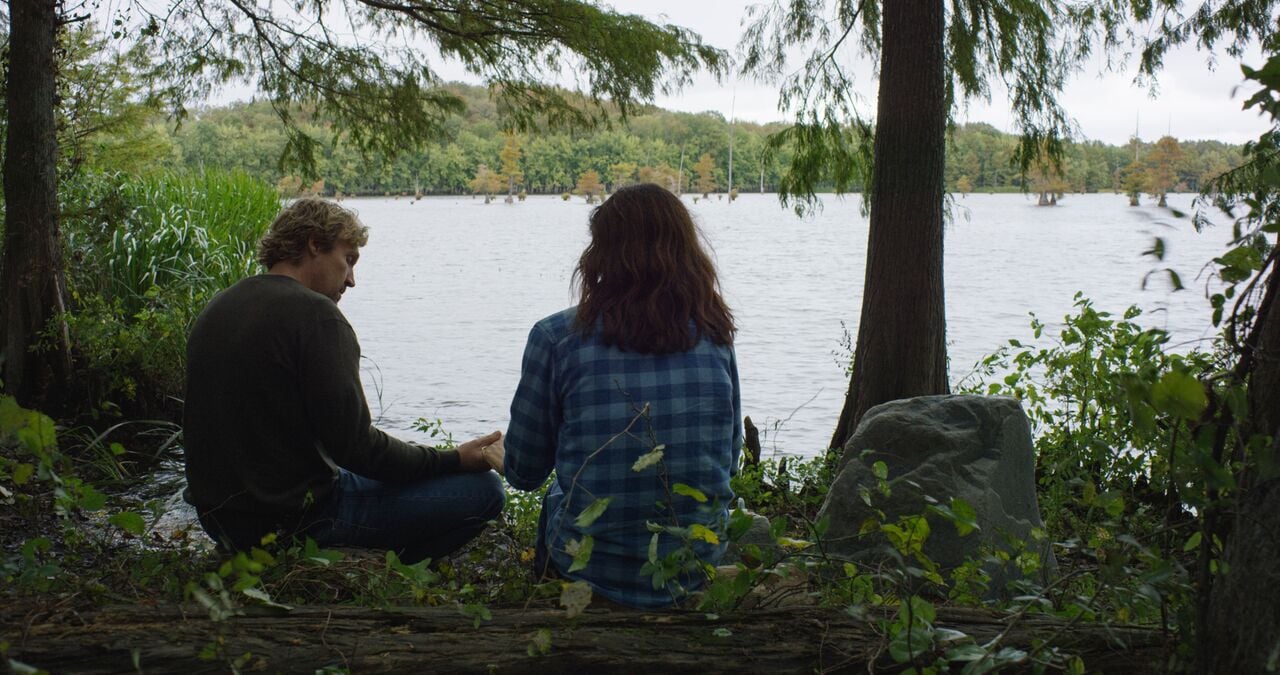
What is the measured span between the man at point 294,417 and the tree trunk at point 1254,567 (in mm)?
1955

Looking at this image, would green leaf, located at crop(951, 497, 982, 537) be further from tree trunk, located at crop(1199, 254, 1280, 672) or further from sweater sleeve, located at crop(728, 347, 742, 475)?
sweater sleeve, located at crop(728, 347, 742, 475)

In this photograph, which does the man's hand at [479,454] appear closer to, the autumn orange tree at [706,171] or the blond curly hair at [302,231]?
the blond curly hair at [302,231]

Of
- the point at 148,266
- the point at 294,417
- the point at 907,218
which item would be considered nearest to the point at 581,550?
the point at 294,417

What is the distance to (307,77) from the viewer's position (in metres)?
6.77

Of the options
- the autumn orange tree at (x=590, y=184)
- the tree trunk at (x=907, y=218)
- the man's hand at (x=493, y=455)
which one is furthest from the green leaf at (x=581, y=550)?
the autumn orange tree at (x=590, y=184)

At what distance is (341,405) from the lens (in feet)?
9.01

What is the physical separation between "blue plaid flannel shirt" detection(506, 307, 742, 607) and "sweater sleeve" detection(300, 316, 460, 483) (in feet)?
1.97

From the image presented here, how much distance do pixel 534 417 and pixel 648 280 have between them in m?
0.39

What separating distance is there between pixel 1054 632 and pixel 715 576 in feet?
1.88

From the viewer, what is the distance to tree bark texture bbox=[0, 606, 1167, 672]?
5.52ft

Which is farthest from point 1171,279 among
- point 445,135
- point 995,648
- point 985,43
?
point 445,135

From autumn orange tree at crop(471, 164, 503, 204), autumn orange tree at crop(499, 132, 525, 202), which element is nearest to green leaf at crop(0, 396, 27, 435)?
autumn orange tree at crop(499, 132, 525, 202)

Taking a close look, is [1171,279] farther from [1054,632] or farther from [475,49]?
[475,49]

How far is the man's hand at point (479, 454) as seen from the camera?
308 cm
